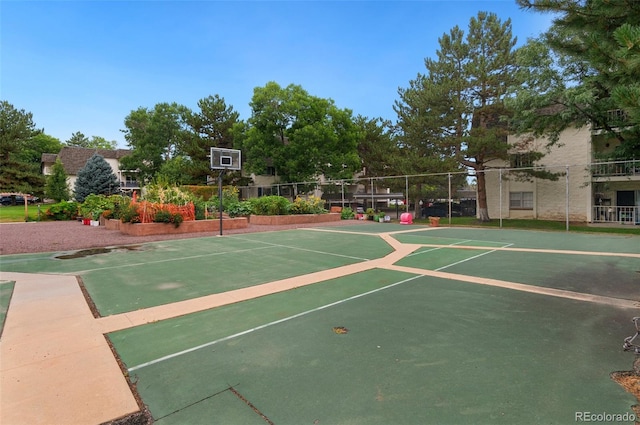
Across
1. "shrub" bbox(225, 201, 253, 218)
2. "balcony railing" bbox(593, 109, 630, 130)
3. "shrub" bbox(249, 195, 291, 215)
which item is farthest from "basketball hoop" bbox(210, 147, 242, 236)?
"balcony railing" bbox(593, 109, 630, 130)

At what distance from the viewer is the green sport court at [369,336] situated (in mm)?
2504

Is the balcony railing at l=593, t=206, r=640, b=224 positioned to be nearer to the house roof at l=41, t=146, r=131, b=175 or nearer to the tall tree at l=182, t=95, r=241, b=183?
the tall tree at l=182, t=95, r=241, b=183

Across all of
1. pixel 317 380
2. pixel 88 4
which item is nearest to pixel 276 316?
pixel 317 380

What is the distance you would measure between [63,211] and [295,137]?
18.7 m

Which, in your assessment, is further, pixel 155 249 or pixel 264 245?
pixel 264 245

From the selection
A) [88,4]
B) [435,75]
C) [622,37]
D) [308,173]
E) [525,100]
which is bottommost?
[622,37]

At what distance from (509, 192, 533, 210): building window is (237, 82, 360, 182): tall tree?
13.9 meters

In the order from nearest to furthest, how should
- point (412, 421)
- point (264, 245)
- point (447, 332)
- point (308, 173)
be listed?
point (412, 421), point (447, 332), point (264, 245), point (308, 173)

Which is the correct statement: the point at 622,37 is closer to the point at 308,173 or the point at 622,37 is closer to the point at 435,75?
the point at 435,75

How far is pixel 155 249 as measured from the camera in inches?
405

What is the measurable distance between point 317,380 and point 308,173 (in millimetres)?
28987

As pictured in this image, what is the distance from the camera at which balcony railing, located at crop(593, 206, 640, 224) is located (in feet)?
64.1

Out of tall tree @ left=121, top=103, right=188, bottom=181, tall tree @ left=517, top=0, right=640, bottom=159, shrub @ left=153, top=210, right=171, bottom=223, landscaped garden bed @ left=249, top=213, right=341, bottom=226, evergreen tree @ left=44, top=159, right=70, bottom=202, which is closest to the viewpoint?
tall tree @ left=517, top=0, right=640, bottom=159

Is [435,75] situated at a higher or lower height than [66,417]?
higher
